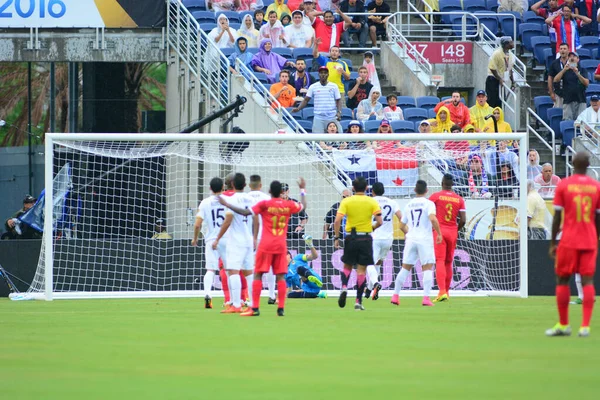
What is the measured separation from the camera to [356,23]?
28250 mm

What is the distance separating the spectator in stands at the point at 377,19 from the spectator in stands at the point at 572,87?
A: 4.91m

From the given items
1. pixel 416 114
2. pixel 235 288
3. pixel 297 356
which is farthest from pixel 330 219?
pixel 297 356

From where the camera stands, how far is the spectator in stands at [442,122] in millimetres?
23734

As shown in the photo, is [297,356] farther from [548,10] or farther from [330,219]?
[548,10]

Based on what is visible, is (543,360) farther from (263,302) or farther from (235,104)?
(235,104)

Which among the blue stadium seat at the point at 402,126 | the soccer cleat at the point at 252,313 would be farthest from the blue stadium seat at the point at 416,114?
the soccer cleat at the point at 252,313

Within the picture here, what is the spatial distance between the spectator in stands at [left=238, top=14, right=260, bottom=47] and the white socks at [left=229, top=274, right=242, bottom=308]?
11.9 m

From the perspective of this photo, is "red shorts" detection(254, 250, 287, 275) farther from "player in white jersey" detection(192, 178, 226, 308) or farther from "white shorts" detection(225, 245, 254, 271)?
"player in white jersey" detection(192, 178, 226, 308)

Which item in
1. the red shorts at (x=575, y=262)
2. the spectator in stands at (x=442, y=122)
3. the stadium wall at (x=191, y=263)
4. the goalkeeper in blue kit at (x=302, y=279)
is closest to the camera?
the red shorts at (x=575, y=262)

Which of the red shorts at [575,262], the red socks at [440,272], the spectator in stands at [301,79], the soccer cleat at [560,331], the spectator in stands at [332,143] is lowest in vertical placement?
the soccer cleat at [560,331]

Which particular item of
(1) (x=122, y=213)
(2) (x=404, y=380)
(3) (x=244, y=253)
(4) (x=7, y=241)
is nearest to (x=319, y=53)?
(1) (x=122, y=213)

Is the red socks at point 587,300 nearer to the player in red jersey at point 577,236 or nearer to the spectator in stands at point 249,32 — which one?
the player in red jersey at point 577,236

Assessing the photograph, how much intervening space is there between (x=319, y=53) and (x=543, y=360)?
18137mm

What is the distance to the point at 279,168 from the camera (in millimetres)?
22422
